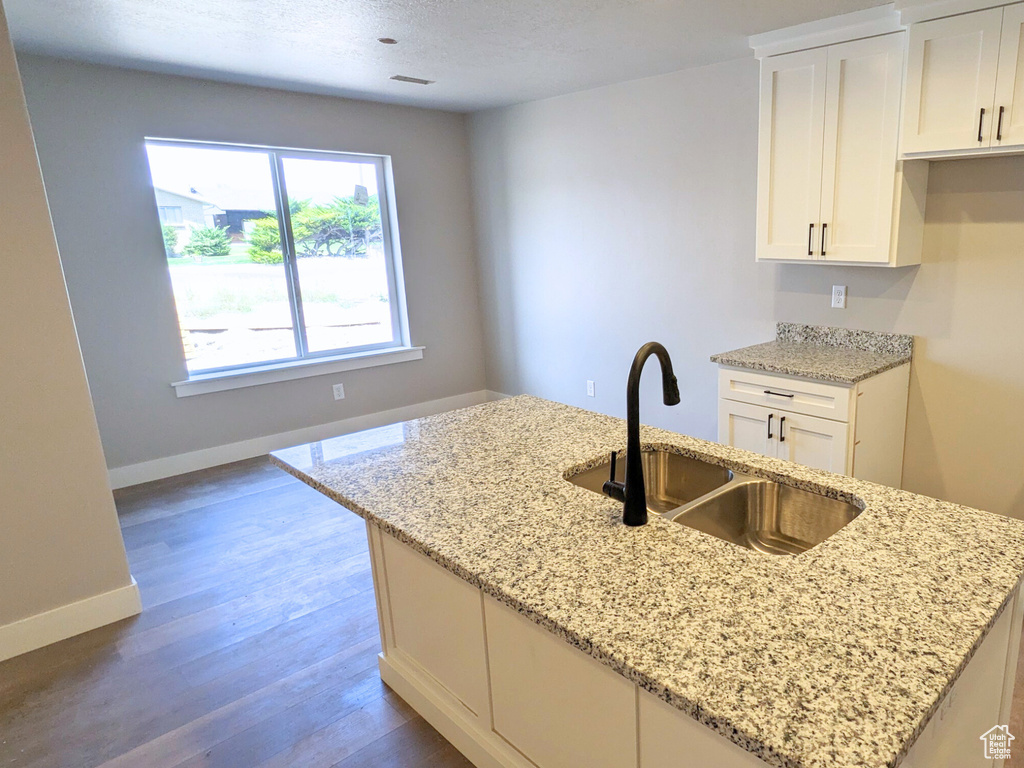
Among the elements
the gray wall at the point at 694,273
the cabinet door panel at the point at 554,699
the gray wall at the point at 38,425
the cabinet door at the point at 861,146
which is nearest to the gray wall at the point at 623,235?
the gray wall at the point at 694,273

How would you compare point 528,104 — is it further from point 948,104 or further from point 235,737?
point 235,737

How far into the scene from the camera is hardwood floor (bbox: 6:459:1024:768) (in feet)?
6.08

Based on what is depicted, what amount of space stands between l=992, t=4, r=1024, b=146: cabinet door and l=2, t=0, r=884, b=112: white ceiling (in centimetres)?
51

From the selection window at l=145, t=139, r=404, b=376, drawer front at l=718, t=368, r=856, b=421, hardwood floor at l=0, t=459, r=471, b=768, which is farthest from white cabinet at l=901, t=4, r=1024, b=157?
window at l=145, t=139, r=404, b=376

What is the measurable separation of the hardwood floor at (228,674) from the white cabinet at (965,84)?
283cm

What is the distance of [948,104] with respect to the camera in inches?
94.8

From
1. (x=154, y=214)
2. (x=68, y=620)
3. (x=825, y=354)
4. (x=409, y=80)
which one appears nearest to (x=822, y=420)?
(x=825, y=354)

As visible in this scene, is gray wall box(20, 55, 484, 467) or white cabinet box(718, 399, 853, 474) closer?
white cabinet box(718, 399, 853, 474)

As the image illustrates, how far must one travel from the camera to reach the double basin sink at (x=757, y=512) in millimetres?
1475

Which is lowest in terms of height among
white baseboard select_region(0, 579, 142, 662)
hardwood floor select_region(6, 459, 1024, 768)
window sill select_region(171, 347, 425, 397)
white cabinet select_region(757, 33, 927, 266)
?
hardwood floor select_region(6, 459, 1024, 768)

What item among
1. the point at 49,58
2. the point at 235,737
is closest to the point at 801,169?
the point at 235,737

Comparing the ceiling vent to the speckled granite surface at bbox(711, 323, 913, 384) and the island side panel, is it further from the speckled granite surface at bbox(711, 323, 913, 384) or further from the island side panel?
the island side panel

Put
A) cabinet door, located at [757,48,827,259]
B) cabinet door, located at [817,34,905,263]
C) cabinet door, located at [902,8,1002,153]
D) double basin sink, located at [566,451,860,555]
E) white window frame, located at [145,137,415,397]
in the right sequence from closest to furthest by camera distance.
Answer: double basin sink, located at [566,451,860,555]
cabinet door, located at [902,8,1002,153]
cabinet door, located at [817,34,905,263]
cabinet door, located at [757,48,827,259]
white window frame, located at [145,137,415,397]

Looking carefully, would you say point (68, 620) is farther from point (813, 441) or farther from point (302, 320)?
point (813, 441)
